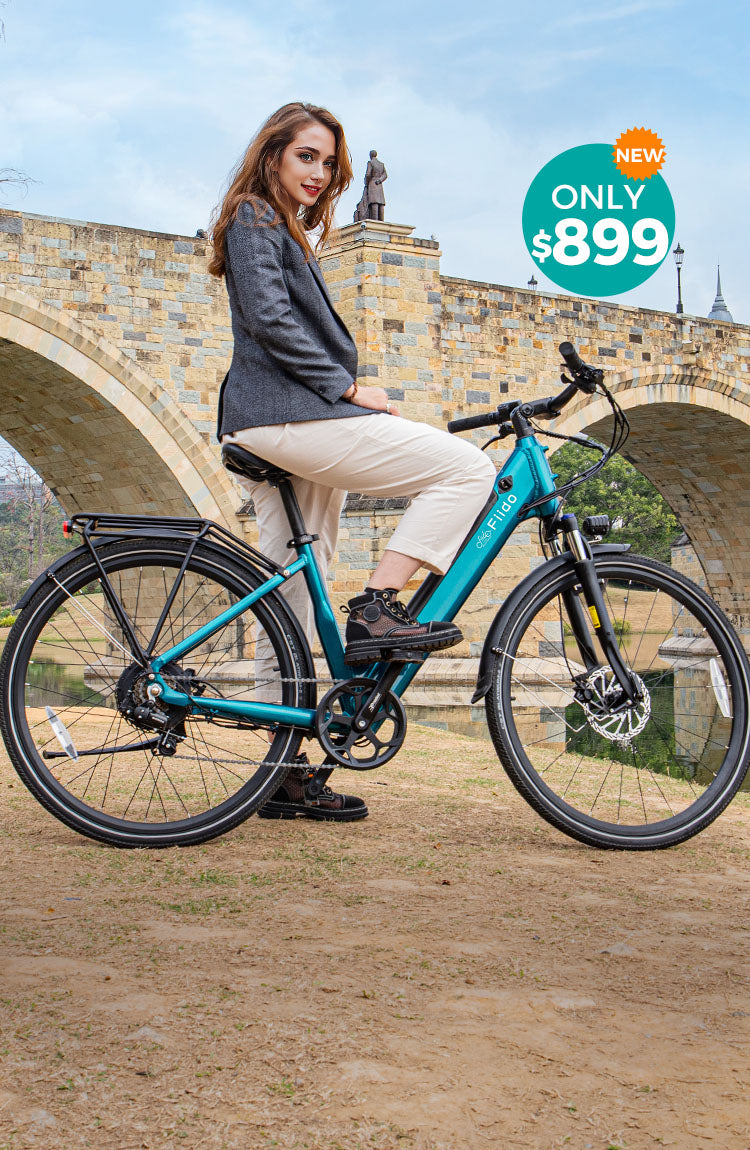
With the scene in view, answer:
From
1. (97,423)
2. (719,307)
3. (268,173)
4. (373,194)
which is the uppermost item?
(719,307)

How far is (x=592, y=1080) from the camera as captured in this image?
1366 millimetres

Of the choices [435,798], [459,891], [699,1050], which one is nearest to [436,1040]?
[699,1050]

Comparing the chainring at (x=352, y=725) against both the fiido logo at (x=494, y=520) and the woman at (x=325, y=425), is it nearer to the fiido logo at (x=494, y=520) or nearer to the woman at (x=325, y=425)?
the woman at (x=325, y=425)

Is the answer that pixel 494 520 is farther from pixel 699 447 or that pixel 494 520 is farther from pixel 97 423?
pixel 699 447

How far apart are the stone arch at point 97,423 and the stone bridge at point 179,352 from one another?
0.02 metres

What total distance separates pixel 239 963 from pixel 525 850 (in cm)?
105

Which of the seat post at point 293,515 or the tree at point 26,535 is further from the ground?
the tree at point 26,535

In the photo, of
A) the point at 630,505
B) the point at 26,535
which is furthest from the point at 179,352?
the point at 26,535

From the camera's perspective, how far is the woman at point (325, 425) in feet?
8.80

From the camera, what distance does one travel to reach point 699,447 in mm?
21078

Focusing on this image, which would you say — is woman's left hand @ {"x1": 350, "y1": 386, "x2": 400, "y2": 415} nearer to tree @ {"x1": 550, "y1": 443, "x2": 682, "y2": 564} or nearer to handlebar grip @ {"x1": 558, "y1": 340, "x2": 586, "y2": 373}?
handlebar grip @ {"x1": 558, "y1": 340, "x2": 586, "y2": 373}

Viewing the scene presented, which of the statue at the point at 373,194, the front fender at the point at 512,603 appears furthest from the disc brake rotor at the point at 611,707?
the statue at the point at 373,194

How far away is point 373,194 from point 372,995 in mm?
12482

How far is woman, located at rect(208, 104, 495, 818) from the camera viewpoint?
Answer: 268 centimetres
